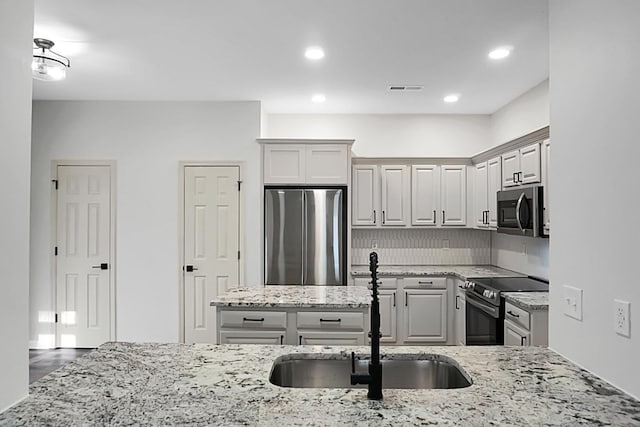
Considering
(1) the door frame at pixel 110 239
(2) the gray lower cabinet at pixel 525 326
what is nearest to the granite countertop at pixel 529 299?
(2) the gray lower cabinet at pixel 525 326

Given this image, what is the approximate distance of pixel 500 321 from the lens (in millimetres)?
3543

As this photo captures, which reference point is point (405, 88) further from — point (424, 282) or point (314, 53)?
point (424, 282)

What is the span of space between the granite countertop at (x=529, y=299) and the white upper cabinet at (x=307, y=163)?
7.12 ft

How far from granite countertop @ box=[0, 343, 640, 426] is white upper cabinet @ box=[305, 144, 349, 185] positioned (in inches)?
129

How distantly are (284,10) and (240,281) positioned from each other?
122 inches

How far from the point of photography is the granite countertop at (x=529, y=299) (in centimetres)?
306

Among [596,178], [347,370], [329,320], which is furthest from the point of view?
[329,320]

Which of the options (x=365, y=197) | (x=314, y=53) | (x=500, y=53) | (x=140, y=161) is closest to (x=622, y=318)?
(x=500, y=53)

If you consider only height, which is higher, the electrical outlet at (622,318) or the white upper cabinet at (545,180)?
the white upper cabinet at (545,180)

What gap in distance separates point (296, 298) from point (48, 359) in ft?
10.5

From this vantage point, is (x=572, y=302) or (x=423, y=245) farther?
(x=423, y=245)

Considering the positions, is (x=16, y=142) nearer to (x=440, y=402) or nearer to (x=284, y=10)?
(x=440, y=402)

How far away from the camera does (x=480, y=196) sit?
501cm

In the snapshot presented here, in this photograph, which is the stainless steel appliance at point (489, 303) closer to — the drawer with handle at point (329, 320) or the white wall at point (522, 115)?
the drawer with handle at point (329, 320)
